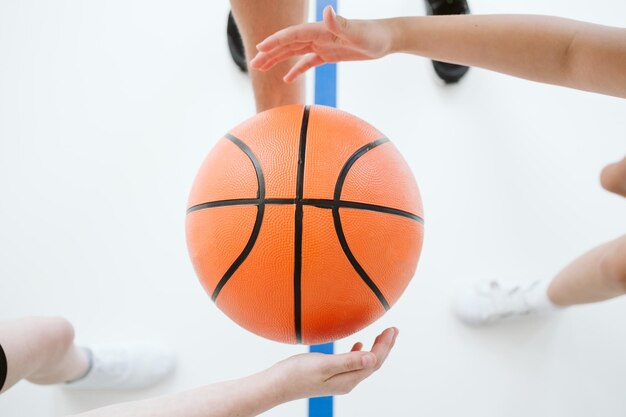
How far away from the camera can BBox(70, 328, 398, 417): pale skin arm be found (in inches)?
25.3

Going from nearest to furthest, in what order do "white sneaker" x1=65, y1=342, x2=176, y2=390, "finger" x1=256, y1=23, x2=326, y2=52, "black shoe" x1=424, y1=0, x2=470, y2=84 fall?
1. "finger" x1=256, y1=23, x2=326, y2=52
2. "white sneaker" x1=65, y1=342, x2=176, y2=390
3. "black shoe" x1=424, y1=0, x2=470, y2=84

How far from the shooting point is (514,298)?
1172 mm

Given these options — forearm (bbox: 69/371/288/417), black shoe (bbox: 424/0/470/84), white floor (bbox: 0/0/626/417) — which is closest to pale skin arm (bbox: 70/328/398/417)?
forearm (bbox: 69/371/288/417)

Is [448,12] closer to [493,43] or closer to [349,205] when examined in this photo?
→ [493,43]

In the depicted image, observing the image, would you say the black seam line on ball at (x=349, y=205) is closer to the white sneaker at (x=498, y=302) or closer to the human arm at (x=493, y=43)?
the human arm at (x=493, y=43)

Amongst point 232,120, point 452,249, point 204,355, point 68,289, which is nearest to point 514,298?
point 452,249

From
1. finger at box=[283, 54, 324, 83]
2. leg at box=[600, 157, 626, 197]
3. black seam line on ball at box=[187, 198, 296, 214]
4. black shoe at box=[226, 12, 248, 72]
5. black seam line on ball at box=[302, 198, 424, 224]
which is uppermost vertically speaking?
black shoe at box=[226, 12, 248, 72]

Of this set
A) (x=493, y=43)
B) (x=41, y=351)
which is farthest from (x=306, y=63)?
(x=41, y=351)

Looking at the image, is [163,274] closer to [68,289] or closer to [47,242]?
[68,289]

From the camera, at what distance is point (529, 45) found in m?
0.76

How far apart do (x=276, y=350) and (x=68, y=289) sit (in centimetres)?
60

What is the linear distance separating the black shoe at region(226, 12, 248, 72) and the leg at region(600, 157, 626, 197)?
99cm

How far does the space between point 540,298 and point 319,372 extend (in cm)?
Result: 75

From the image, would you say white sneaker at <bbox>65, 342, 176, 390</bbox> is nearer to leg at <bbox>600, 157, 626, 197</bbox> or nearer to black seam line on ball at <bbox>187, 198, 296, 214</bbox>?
black seam line on ball at <bbox>187, 198, 296, 214</bbox>
